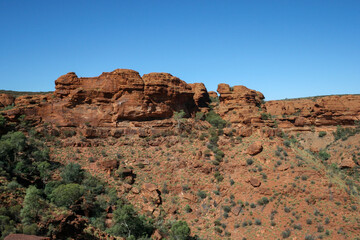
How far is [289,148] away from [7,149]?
3290cm

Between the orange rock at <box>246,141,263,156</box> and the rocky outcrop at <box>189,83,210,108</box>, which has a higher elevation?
the rocky outcrop at <box>189,83,210,108</box>

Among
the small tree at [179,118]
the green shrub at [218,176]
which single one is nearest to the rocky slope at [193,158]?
the green shrub at [218,176]

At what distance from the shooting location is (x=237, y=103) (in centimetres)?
4769

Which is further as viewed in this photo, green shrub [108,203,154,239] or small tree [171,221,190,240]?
green shrub [108,203,154,239]

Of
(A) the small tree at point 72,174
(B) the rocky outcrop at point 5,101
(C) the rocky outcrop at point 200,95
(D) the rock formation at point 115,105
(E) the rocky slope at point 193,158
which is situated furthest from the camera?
(C) the rocky outcrop at point 200,95

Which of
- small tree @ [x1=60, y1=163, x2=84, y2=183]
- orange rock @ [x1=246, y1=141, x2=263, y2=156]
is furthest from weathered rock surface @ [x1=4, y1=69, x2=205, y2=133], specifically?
orange rock @ [x1=246, y1=141, x2=263, y2=156]

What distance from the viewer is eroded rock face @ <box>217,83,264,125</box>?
43750 millimetres

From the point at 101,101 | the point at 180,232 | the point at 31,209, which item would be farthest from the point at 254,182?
the point at 101,101

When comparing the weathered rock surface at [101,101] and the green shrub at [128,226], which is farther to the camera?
the weathered rock surface at [101,101]

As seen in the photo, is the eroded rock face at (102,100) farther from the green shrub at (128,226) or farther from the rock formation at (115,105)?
the green shrub at (128,226)

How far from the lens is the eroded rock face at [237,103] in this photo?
43750 millimetres

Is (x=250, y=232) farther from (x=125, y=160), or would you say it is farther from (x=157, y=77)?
(x=157, y=77)

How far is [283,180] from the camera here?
28344mm

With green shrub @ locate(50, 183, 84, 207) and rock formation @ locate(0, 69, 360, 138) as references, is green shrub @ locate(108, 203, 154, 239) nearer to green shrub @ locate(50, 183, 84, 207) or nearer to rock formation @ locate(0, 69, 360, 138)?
green shrub @ locate(50, 183, 84, 207)
